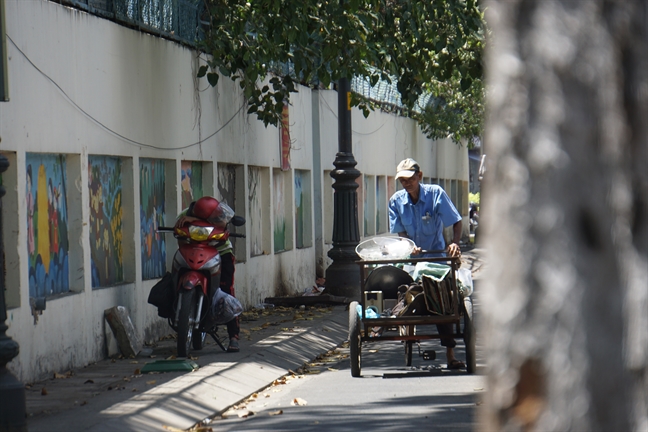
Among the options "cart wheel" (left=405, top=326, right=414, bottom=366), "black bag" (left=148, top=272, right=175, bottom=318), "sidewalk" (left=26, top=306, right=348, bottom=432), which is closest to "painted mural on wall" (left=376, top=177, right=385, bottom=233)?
"sidewalk" (left=26, top=306, right=348, bottom=432)

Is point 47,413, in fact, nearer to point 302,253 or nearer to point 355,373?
point 355,373

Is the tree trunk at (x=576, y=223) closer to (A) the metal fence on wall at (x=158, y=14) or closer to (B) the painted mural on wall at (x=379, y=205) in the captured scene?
(A) the metal fence on wall at (x=158, y=14)

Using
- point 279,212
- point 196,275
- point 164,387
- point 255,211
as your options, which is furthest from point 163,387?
point 279,212

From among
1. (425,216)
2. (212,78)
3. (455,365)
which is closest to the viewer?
(455,365)

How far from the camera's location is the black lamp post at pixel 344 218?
750 inches

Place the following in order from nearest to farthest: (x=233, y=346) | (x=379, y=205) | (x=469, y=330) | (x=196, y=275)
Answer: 1. (x=469, y=330)
2. (x=196, y=275)
3. (x=233, y=346)
4. (x=379, y=205)

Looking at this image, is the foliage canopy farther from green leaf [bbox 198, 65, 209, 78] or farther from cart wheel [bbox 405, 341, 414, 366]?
cart wheel [bbox 405, 341, 414, 366]

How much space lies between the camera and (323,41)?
14359 mm

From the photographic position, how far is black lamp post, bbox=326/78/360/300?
19.1m

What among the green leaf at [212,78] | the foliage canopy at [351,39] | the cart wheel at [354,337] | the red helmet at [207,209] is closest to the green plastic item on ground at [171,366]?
the cart wheel at [354,337]

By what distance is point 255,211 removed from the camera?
18.6m

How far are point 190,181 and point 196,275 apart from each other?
Result: 4.37m

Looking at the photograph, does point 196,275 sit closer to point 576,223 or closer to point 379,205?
point 576,223

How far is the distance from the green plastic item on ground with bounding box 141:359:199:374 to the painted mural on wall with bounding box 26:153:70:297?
1150 mm
